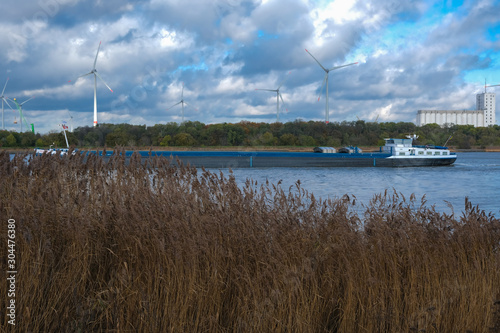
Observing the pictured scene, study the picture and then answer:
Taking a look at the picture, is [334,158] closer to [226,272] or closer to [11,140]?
[11,140]

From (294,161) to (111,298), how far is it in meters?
67.6

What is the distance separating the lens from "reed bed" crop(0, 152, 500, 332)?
4.91m

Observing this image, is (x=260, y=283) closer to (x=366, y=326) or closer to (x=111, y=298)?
(x=366, y=326)

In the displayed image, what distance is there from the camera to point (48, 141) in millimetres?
82250

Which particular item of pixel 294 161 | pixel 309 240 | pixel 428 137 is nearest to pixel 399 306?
pixel 309 240

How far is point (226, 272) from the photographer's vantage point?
19.1ft

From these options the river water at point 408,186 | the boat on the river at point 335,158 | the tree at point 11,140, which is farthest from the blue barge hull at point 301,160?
the tree at point 11,140

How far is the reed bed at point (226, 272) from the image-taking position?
4.91 metres

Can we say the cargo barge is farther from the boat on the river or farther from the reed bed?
the reed bed

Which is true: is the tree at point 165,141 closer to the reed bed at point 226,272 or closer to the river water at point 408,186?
the river water at point 408,186

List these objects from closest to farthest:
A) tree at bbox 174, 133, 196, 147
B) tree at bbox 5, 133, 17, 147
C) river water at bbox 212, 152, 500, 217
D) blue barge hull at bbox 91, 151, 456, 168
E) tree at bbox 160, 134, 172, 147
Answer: river water at bbox 212, 152, 500, 217
blue barge hull at bbox 91, 151, 456, 168
tree at bbox 5, 133, 17, 147
tree at bbox 160, 134, 172, 147
tree at bbox 174, 133, 196, 147

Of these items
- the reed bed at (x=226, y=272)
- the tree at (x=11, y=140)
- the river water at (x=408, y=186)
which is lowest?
the river water at (x=408, y=186)

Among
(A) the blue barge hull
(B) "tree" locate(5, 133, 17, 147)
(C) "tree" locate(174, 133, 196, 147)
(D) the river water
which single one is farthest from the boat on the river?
(B) "tree" locate(5, 133, 17, 147)

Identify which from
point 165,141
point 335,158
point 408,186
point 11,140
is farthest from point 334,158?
point 11,140
